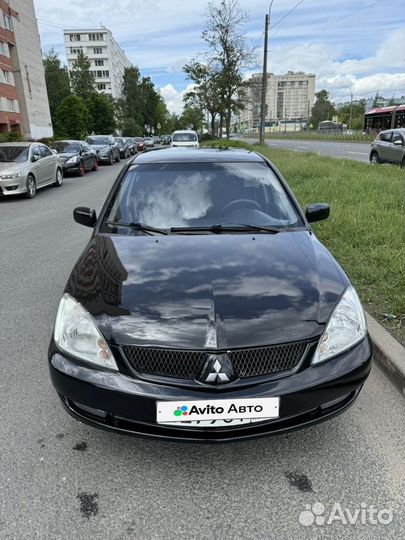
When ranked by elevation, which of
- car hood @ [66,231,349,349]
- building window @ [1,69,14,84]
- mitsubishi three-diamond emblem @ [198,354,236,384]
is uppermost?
building window @ [1,69,14,84]

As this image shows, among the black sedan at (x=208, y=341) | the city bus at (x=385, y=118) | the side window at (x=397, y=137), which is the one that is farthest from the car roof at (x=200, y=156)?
the city bus at (x=385, y=118)

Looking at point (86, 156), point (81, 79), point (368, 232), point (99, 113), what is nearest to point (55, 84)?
point (81, 79)

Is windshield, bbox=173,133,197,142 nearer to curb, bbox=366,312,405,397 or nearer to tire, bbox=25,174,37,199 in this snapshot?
tire, bbox=25,174,37,199

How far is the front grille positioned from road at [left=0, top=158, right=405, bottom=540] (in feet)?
1.99

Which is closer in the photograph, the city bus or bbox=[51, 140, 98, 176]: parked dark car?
bbox=[51, 140, 98, 176]: parked dark car

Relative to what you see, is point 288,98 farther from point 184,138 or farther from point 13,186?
point 13,186

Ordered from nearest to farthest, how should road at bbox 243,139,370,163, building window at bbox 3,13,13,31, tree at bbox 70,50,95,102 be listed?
road at bbox 243,139,370,163, building window at bbox 3,13,13,31, tree at bbox 70,50,95,102

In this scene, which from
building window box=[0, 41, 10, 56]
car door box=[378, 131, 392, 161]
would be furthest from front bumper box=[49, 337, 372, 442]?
building window box=[0, 41, 10, 56]

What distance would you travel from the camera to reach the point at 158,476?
2355 mm

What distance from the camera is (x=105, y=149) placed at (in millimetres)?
25516

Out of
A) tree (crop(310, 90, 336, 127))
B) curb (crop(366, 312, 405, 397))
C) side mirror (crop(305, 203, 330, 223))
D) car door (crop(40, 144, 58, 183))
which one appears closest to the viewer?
curb (crop(366, 312, 405, 397))

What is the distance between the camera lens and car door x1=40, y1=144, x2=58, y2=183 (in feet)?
47.0

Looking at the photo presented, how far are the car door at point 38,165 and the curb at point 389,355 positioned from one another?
11784 mm

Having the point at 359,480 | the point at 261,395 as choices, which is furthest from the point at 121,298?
the point at 359,480
